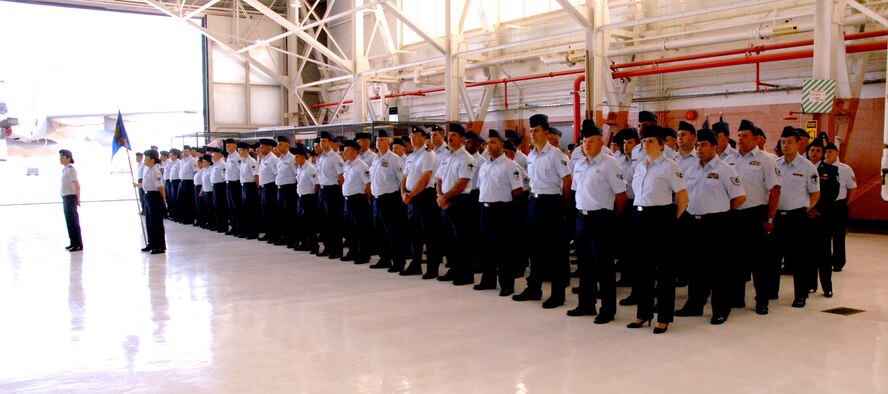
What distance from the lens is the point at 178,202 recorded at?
1299 centimetres

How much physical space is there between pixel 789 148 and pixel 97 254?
7.85 metres

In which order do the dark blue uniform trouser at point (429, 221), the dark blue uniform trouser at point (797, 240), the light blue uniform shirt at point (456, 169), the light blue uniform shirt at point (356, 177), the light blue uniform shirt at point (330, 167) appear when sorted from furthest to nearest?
the light blue uniform shirt at point (330, 167) < the light blue uniform shirt at point (356, 177) < the dark blue uniform trouser at point (429, 221) < the light blue uniform shirt at point (456, 169) < the dark blue uniform trouser at point (797, 240)

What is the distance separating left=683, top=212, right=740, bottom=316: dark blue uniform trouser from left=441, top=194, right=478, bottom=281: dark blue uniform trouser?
83.6 inches

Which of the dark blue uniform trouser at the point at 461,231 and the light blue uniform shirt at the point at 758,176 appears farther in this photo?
the dark blue uniform trouser at the point at 461,231

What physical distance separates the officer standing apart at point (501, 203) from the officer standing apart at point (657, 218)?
53.9 inches

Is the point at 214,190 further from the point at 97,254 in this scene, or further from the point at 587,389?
the point at 587,389

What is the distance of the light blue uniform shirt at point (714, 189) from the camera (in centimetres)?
481

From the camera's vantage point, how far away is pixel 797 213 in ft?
17.8

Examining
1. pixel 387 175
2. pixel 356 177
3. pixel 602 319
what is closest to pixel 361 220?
pixel 356 177

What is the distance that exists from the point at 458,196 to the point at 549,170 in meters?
1.24

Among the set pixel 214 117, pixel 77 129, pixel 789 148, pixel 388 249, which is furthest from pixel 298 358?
pixel 77 129

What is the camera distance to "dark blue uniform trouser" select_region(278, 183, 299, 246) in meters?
9.07

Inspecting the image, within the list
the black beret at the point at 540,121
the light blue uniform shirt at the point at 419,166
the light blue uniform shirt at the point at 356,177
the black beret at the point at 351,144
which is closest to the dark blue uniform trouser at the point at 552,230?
the black beret at the point at 540,121

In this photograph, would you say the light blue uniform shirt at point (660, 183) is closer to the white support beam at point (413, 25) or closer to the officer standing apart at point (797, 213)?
the officer standing apart at point (797, 213)
